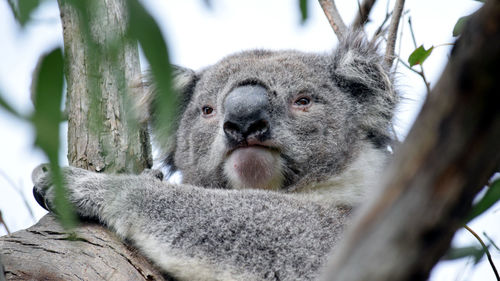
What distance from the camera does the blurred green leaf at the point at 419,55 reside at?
2822 mm

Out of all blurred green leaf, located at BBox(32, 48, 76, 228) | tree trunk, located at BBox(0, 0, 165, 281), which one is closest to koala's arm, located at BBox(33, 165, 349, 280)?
tree trunk, located at BBox(0, 0, 165, 281)

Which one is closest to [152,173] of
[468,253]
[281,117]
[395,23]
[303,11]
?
[281,117]

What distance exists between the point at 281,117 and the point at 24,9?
221 cm

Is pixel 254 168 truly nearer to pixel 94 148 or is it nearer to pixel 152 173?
pixel 152 173

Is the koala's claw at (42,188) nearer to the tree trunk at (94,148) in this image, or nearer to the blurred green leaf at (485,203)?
the tree trunk at (94,148)

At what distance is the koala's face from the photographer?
298 cm

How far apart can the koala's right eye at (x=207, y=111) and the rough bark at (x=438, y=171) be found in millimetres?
2757

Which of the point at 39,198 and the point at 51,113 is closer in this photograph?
the point at 51,113

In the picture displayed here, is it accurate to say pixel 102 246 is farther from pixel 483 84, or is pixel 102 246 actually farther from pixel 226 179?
pixel 483 84

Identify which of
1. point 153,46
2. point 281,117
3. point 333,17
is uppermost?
point 153,46

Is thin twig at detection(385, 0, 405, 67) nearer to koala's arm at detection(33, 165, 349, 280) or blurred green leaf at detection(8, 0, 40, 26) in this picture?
koala's arm at detection(33, 165, 349, 280)

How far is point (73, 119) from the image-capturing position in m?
2.73

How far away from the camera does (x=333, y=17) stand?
13.3 ft

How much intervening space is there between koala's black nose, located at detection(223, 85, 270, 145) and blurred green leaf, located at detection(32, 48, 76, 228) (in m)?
1.82
